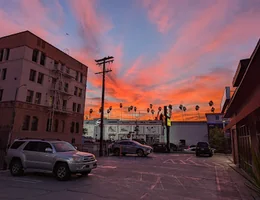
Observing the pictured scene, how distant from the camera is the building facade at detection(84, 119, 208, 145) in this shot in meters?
68.1

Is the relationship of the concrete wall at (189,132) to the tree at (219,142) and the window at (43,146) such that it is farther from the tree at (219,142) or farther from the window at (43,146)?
the window at (43,146)

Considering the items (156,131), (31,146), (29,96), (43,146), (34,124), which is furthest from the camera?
(156,131)

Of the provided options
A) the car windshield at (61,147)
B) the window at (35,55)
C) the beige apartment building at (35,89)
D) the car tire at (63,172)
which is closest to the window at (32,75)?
the beige apartment building at (35,89)

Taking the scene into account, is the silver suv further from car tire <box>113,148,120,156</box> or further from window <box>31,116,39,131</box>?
window <box>31,116,39,131</box>

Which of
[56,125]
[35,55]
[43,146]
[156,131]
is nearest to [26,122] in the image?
Result: [56,125]

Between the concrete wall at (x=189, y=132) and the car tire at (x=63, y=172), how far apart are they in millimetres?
62825

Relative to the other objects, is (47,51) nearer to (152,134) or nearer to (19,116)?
(19,116)

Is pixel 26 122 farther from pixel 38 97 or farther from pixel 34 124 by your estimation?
pixel 38 97

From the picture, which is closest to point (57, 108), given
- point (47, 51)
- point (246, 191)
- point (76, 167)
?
point (47, 51)

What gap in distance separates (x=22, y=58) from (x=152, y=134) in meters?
54.2

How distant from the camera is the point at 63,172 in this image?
10055 mm

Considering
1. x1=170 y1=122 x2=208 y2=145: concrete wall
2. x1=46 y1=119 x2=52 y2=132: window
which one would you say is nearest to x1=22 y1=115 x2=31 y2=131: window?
x1=46 y1=119 x2=52 y2=132: window

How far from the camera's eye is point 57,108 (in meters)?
36.4

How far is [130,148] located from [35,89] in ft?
58.8
